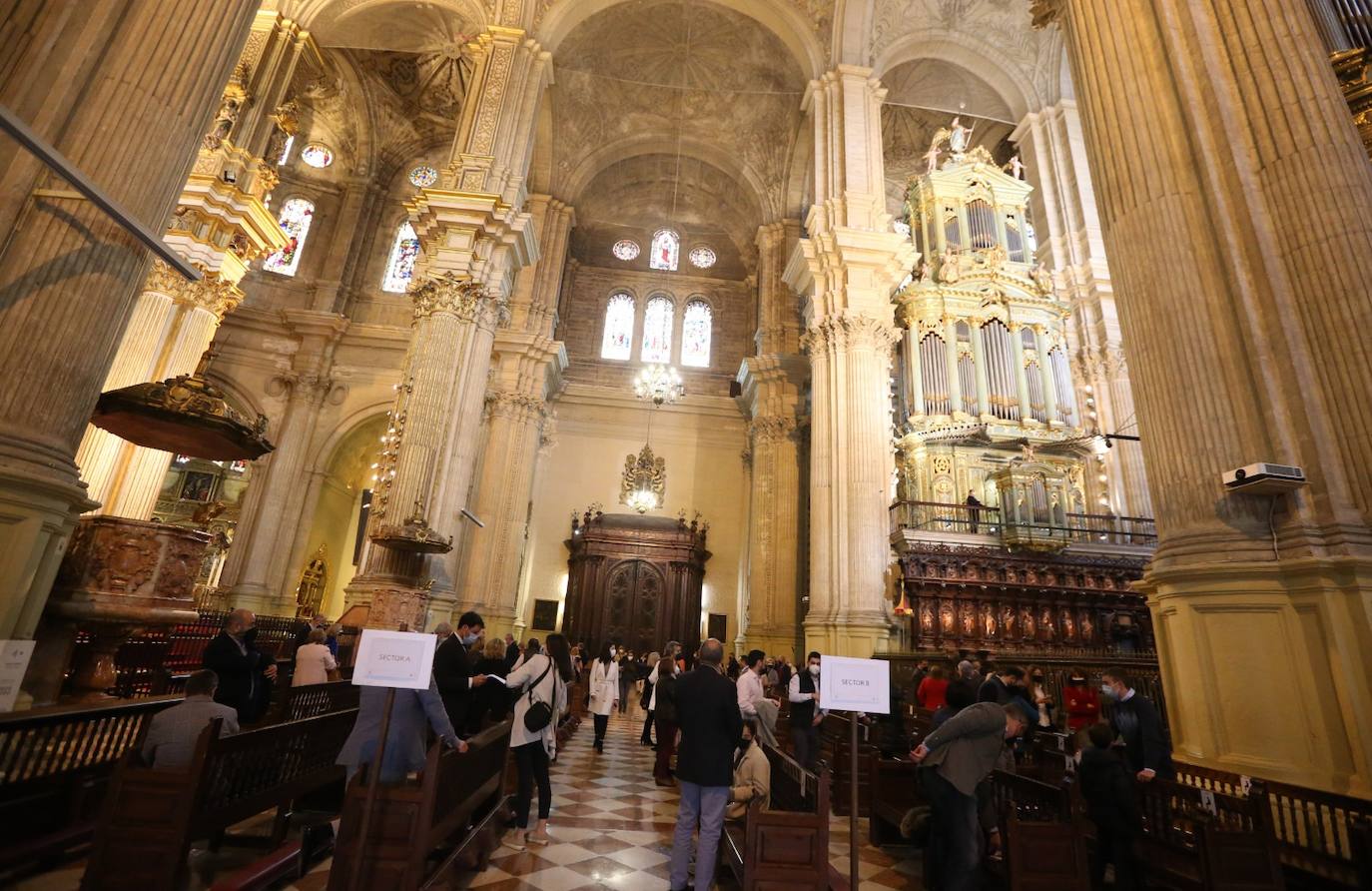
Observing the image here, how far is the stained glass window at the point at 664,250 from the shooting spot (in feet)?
74.6

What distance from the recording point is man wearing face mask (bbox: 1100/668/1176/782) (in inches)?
159

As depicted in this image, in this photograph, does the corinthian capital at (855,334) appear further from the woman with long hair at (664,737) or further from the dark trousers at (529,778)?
the dark trousers at (529,778)

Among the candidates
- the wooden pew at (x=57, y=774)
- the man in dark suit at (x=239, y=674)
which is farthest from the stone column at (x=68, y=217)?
the man in dark suit at (x=239, y=674)

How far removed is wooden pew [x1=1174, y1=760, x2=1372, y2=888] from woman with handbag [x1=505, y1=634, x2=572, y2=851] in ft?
13.7

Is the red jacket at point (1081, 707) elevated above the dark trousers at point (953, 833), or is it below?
above

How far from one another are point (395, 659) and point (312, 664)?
3.91m

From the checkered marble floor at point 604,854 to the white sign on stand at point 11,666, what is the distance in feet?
2.91

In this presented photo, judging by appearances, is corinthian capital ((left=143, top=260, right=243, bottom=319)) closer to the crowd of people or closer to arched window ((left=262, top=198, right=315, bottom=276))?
arched window ((left=262, top=198, right=315, bottom=276))

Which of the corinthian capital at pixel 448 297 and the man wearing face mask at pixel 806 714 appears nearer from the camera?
the man wearing face mask at pixel 806 714

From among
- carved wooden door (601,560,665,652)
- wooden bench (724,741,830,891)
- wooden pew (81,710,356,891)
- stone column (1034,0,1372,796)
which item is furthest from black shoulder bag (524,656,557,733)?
carved wooden door (601,560,665,652)

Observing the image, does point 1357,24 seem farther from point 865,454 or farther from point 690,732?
point 690,732

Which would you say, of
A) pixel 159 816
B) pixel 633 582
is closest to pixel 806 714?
pixel 159 816

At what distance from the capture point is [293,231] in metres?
18.5

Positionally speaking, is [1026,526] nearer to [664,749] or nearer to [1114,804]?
[664,749]
